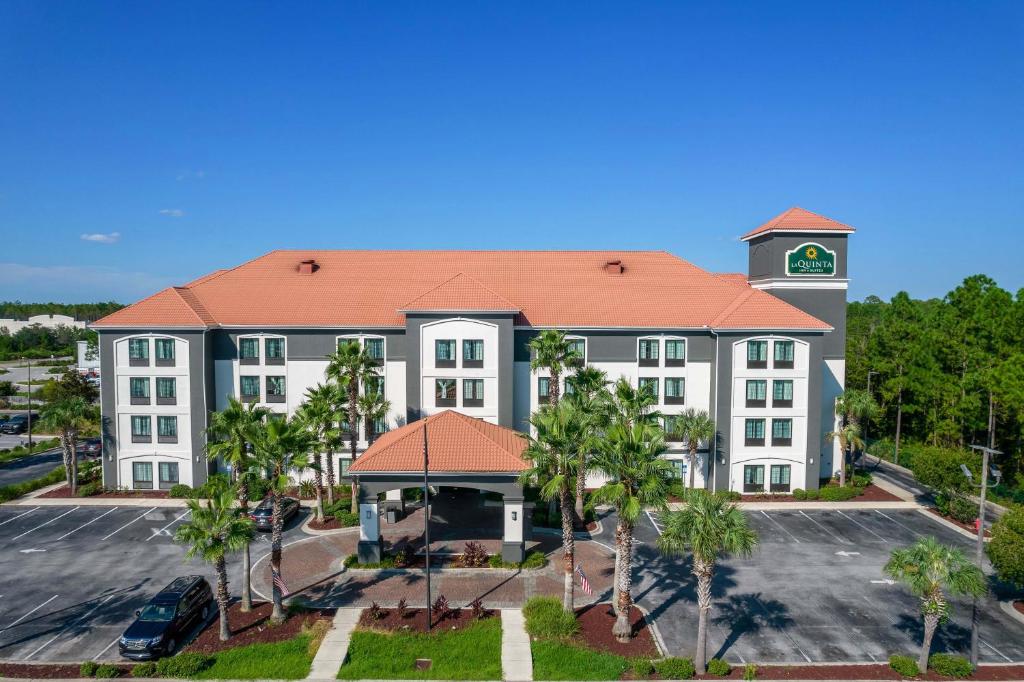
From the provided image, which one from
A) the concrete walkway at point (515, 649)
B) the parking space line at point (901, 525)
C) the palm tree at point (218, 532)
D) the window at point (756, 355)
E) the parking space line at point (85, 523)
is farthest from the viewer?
the window at point (756, 355)

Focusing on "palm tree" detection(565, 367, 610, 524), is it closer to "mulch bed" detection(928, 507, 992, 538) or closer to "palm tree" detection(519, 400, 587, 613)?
"palm tree" detection(519, 400, 587, 613)

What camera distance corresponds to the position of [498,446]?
3181 cm

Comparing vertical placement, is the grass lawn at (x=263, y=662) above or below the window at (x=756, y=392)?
below

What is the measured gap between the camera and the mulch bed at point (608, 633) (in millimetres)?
22359

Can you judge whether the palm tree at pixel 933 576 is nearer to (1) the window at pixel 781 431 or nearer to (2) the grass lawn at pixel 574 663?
(2) the grass lawn at pixel 574 663

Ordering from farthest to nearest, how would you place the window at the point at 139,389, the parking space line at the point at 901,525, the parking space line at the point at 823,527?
the window at the point at 139,389 < the parking space line at the point at 901,525 < the parking space line at the point at 823,527

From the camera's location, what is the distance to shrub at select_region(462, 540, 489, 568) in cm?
2986

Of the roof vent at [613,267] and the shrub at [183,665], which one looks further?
the roof vent at [613,267]

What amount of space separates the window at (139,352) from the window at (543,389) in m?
27.1

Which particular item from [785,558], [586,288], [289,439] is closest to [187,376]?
[289,439]

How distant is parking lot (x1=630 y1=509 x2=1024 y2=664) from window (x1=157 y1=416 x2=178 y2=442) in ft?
105

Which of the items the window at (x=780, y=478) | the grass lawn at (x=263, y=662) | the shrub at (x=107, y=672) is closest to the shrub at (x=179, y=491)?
the shrub at (x=107, y=672)

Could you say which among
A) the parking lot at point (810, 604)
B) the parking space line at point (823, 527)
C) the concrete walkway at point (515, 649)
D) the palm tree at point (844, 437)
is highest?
the palm tree at point (844, 437)

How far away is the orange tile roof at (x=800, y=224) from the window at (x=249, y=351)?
126ft
